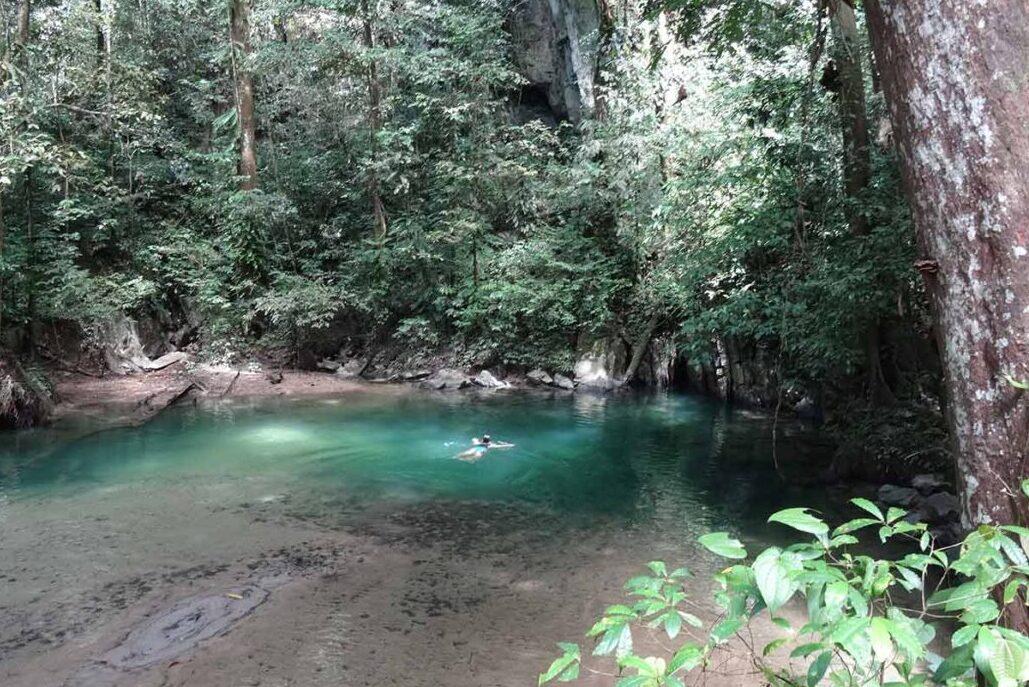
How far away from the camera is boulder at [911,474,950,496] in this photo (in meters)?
6.84

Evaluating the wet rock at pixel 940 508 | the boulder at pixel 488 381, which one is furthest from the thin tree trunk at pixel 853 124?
the boulder at pixel 488 381

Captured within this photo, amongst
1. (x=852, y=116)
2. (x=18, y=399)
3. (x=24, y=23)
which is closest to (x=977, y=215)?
(x=852, y=116)

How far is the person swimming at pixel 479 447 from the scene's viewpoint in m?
9.22

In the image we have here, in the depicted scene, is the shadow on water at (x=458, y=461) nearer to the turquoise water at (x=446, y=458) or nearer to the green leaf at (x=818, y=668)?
the turquoise water at (x=446, y=458)

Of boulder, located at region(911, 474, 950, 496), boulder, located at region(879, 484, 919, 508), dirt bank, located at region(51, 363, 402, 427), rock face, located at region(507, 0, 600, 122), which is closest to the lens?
boulder, located at region(879, 484, 919, 508)

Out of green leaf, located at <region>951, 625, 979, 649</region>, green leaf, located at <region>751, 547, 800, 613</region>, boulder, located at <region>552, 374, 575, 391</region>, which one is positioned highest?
green leaf, located at <region>751, 547, 800, 613</region>

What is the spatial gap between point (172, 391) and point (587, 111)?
35.7 feet

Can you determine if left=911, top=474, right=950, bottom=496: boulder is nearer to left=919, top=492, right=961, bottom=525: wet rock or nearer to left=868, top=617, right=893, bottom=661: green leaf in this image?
left=919, top=492, right=961, bottom=525: wet rock

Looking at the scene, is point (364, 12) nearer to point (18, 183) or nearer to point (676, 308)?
point (18, 183)

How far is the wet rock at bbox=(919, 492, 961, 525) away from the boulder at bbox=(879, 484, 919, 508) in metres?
0.19

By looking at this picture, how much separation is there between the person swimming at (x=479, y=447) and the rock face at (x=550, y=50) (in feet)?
34.5

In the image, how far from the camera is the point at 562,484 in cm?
816

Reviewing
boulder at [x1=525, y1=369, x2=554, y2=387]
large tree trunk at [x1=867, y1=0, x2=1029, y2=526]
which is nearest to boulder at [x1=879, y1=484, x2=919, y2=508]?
large tree trunk at [x1=867, y1=0, x2=1029, y2=526]

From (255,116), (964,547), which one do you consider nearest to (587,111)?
(255,116)
